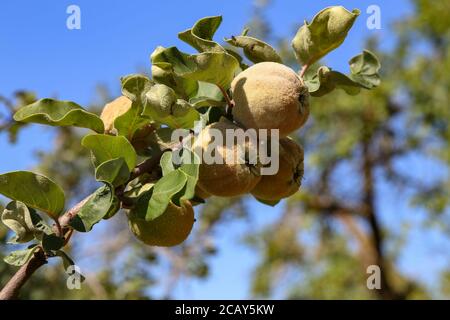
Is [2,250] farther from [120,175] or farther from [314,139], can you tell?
[314,139]

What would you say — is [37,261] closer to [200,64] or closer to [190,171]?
[190,171]

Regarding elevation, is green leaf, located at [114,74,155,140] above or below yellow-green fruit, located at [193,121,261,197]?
above

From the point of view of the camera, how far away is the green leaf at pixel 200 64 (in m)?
0.84

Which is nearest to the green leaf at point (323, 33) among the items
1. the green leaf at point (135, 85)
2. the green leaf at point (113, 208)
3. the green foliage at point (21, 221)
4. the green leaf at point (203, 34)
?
the green leaf at point (203, 34)

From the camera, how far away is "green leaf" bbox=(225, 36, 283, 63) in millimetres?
959

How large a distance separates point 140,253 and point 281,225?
16.1 ft

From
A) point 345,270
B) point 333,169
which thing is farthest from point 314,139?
point 345,270

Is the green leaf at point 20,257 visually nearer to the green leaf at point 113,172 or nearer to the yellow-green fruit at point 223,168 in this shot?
the green leaf at point 113,172

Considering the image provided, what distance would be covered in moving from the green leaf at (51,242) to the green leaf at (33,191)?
58mm

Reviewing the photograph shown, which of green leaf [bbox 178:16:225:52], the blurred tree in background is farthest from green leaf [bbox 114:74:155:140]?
the blurred tree in background

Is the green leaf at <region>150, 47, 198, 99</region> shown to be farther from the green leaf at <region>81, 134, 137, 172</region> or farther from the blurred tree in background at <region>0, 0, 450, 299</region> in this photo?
the blurred tree in background at <region>0, 0, 450, 299</region>

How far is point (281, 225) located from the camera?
744 cm

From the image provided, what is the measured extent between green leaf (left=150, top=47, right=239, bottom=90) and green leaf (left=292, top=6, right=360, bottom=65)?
0.18m
